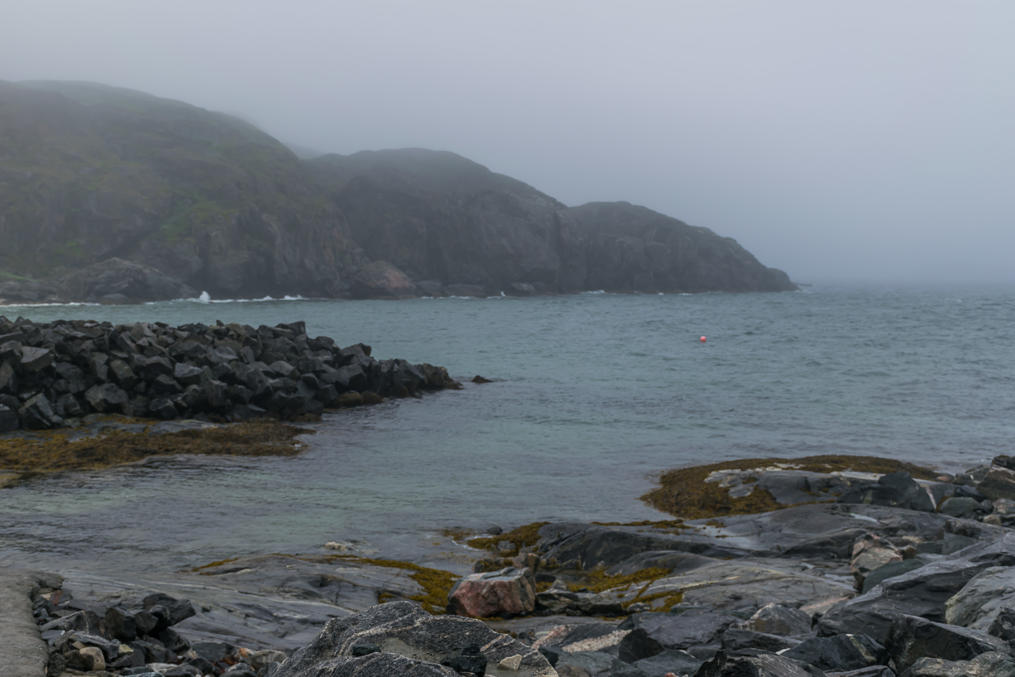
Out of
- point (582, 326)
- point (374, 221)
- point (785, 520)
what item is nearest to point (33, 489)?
point (785, 520)

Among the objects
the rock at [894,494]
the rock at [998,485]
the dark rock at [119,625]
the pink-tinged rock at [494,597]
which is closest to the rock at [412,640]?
the dark rock at [119,625]

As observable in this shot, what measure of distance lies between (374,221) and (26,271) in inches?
3137

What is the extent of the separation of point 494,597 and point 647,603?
1.84m

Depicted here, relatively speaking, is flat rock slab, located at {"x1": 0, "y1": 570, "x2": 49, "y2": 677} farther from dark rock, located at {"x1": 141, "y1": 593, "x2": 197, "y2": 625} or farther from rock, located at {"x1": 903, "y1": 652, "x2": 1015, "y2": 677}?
rock, located at {"x1": 903, "y1": 652, "x2": 1015, "y2": 677}

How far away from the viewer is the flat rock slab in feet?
17.9

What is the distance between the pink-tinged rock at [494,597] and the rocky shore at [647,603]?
0.05ft

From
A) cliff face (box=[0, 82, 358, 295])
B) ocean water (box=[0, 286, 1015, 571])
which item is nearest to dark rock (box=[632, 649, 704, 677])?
ocean water (box=[0, 286, 1015, 571])

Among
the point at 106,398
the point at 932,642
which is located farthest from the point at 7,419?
the point at 932,642

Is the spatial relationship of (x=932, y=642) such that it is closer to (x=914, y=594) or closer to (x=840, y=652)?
(x=840, y=652)

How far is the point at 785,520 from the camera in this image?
13.1m

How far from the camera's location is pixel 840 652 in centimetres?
566

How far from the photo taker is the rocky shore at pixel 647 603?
510cm

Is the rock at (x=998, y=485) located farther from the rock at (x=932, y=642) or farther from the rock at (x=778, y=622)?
the rock at (x=932, y=642)

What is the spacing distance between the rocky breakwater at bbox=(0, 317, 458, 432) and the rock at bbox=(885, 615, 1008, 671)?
807 inches
